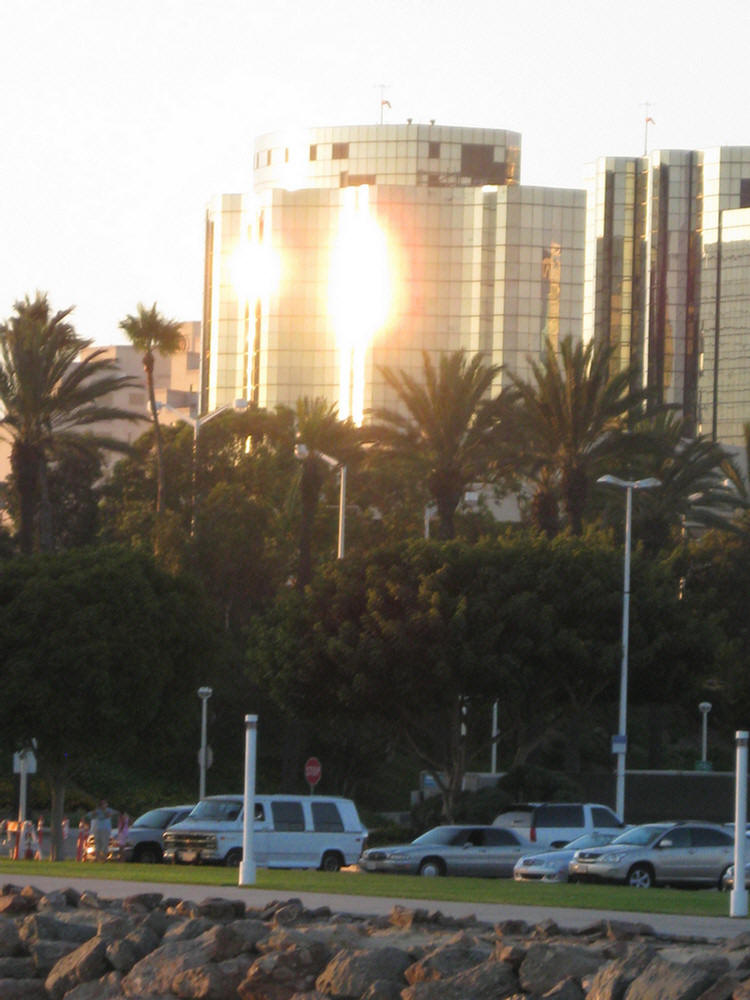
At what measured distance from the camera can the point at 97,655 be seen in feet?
134

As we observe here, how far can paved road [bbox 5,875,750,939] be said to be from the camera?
20188mm

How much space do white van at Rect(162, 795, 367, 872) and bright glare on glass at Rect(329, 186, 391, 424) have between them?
11475 cm

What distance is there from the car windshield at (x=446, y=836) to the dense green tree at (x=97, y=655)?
7825 mm

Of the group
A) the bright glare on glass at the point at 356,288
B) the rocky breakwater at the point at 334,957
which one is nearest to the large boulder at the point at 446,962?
the rocky breakwater at the point at 334,957

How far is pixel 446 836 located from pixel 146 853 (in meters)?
7.78

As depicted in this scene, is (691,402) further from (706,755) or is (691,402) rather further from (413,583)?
(413,583)

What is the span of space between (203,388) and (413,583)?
4329 inches

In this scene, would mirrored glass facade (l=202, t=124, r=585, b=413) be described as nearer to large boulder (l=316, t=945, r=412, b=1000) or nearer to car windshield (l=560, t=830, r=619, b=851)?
car windshield (l=560, t=830, r=619, b=851)

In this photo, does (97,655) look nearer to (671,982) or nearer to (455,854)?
(455,854)

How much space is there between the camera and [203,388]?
15950 centimetres

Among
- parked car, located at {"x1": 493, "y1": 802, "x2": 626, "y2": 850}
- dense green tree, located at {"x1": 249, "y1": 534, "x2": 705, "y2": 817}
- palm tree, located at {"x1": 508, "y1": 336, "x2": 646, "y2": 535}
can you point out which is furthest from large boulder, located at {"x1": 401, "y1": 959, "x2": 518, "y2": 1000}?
palm tree, located at {"x1": 508, "y1": 336, "x2": 646, "y2": 535}

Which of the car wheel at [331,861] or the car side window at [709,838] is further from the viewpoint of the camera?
the car wheel at [331,861]

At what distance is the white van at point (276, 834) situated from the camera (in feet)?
118

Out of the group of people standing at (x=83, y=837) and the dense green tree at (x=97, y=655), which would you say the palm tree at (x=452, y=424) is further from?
the group of people standing at (x=83, y=837)
